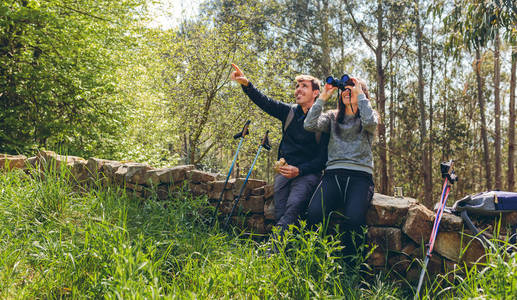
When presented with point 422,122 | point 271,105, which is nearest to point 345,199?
point 271,105

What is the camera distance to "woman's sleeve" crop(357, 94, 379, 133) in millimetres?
2904

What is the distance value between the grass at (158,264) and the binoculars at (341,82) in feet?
4.00

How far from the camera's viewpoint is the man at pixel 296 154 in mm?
3055

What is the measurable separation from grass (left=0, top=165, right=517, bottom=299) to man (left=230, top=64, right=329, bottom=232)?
1.58 feet

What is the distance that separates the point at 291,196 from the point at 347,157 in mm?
549

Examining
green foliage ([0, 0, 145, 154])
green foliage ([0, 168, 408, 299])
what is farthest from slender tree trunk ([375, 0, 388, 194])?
green foliage ([0, 168, 408, 299])

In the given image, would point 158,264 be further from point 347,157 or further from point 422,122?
point 422,122

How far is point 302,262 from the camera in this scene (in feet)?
7.48

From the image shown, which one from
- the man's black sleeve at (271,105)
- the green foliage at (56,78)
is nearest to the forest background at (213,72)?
the green foliage at (56,78)

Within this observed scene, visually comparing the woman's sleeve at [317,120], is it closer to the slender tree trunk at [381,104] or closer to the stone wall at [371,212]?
the stone wall at [371,212]

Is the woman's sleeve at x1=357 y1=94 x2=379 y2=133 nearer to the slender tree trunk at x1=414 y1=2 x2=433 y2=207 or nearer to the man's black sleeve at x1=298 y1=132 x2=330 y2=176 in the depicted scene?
the man's black sleeve at x1=298 y1=132 x2=330 y2=176

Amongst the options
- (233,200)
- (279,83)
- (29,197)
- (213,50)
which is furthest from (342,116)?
(279,83)

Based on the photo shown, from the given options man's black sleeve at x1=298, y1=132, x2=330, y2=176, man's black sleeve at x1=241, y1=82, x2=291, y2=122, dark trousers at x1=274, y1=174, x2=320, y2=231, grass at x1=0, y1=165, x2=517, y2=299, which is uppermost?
man's black sleeve at x1=241, y1=82, x2=291, y2=122

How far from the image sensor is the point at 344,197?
291 centimetres
